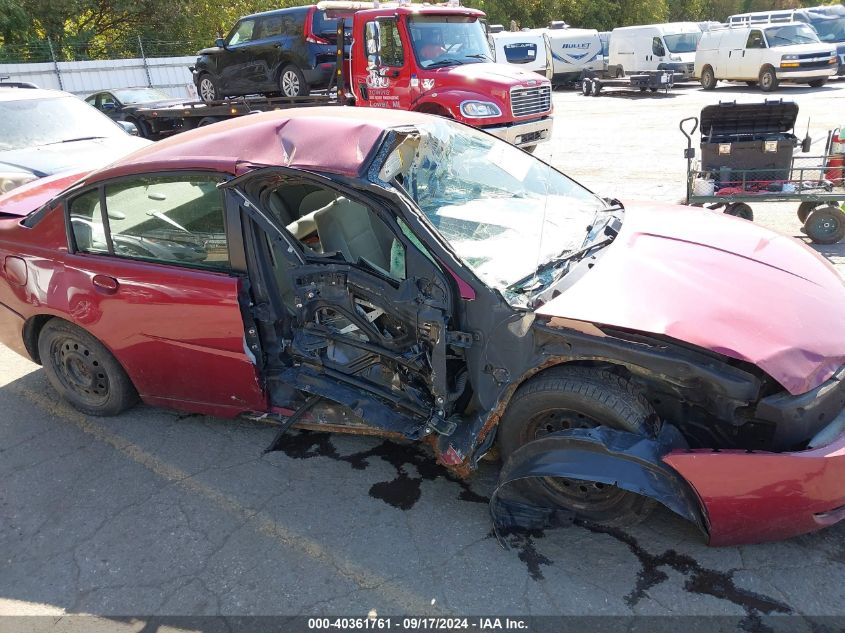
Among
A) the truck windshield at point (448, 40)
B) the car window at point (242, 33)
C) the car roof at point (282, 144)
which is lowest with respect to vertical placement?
the car roof at point (282, 144)

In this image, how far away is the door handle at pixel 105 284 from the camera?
3.52 meters

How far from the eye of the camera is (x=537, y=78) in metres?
10.4

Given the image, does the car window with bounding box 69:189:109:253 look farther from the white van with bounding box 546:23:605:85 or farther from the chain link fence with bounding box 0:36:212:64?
the white van with bounding box 546:23:605:85

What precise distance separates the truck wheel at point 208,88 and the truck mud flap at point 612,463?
1115 centimetres

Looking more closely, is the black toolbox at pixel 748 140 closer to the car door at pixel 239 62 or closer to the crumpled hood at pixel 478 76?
the crumpled hood at pixel 478 76

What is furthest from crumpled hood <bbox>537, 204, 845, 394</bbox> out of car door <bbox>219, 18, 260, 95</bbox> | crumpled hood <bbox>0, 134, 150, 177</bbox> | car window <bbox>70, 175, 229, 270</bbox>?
car door <bbox>219, 18, 260, 95</bbox>

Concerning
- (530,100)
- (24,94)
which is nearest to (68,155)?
(24,94)

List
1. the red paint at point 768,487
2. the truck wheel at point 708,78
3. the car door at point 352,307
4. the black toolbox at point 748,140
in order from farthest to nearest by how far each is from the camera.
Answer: the truck wheel at point 708,78, the black toolbox at point 748,140, the car door at point 352,307, the red paint at point 768,487

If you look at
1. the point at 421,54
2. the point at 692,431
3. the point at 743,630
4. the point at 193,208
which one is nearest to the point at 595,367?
the point at 692,431

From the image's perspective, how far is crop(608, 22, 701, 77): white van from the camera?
2191cm

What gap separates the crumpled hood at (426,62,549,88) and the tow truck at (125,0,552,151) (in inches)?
0.6

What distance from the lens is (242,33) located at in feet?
37.8

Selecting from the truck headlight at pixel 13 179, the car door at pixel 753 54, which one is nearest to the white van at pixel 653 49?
the car door at pixel 753 54

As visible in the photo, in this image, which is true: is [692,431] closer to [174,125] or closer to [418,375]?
[418,375]
